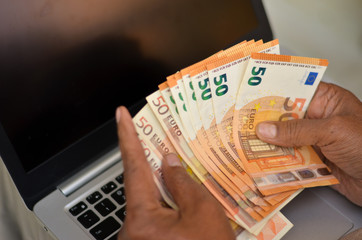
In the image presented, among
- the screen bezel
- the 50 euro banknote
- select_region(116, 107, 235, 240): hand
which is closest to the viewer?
select_region(116, 107, 235, 240): hand

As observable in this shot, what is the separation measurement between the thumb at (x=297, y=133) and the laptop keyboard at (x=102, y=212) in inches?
12.6

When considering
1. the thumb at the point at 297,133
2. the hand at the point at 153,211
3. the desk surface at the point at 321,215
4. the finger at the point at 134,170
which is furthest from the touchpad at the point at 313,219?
the finger at the point at 134,170

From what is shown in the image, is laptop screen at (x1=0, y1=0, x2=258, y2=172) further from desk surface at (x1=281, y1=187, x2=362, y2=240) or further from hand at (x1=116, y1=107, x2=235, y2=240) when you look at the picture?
desk surface at (x1=281, y1=187, x2=362, y2=240)

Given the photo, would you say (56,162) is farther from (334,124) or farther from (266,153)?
(334,124)

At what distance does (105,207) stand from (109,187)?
0.05 m

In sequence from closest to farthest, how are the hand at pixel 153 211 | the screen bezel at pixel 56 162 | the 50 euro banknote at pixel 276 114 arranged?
the hand at pixel 153 211
the screen bezel at pixel 56 162
the 50 euro banknote at pixel 276 114

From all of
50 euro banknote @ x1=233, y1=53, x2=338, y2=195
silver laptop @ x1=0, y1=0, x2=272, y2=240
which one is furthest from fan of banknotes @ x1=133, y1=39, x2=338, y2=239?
silver laptop @ x1=0, y1=0, x2=272, y2=240

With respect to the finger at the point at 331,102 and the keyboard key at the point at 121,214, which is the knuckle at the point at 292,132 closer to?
the finger at the point at 331,102

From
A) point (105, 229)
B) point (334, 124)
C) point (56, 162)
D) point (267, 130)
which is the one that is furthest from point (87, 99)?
point (334, 124)

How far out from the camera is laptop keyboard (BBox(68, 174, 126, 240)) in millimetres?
775

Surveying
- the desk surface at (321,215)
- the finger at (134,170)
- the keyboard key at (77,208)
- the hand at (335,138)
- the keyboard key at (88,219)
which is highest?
the finger at (134,170)

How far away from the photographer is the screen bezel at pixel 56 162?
705mm

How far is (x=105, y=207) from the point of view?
2.63 feet

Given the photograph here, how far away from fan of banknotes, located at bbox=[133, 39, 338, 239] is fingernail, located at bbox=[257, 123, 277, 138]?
20 millimetres
